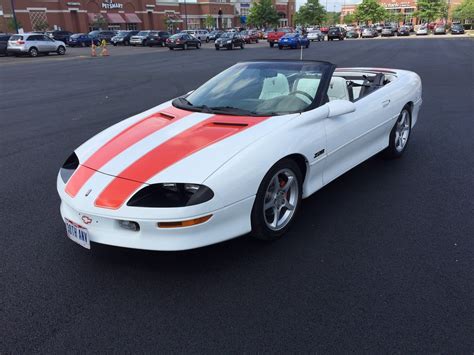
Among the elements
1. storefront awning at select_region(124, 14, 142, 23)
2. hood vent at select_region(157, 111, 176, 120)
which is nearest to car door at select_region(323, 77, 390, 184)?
hood vent at select_region(157, 111, 176, 120)

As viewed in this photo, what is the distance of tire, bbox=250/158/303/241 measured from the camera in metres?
3.15

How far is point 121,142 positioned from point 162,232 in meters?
1.06

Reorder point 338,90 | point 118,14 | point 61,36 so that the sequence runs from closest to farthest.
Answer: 1. point 338,90
2. point 61,36
3. point 118,14

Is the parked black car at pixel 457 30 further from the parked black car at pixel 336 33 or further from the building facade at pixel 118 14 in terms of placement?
the building facade at pixel 118 14

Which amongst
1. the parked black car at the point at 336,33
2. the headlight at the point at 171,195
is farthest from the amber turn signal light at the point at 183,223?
the parked black car at the point at 336,33

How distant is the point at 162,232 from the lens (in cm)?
279

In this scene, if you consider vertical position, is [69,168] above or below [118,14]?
below

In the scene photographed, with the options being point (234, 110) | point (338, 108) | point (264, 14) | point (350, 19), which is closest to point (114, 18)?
point (264, 14)

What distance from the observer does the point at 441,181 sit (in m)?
4.64

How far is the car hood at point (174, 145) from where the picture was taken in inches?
115

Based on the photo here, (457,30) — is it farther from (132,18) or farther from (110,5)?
(110,5)

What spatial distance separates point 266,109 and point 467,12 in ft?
296

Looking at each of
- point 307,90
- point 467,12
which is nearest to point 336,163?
point 307,90

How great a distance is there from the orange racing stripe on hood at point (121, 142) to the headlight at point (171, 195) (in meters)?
0.54
